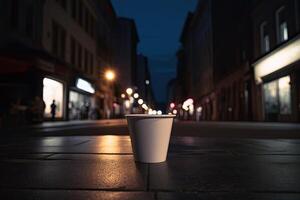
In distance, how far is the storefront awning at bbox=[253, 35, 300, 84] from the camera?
1929 centimetres

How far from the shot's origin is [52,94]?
22.8 metres

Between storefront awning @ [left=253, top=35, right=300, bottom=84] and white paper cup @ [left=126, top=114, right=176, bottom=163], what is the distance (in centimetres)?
1780

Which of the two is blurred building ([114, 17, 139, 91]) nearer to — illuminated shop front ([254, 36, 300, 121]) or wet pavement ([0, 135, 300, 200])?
illuminated shop front ([254, 36, 300, 121])

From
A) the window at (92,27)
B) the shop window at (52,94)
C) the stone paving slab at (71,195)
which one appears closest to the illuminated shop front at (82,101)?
the shop window at (52,94)

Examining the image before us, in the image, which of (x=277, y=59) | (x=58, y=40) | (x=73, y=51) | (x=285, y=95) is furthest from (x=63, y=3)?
(x=285, y=95)

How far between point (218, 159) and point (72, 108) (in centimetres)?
2469

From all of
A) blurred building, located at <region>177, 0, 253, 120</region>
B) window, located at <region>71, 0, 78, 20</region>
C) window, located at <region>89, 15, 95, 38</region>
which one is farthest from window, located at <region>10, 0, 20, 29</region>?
blurred building, located at <region>177, 0, 253, 120</region>

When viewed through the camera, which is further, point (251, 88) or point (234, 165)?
point (251, 88)

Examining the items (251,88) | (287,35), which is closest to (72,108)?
(251,88)

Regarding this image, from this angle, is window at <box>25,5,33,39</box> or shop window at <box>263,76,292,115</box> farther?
shop window at <box>263,76,292,115</box>

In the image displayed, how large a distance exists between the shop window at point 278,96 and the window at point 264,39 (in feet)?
11.1

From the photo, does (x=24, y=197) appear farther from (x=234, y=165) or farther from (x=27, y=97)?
(x=27, y=97)

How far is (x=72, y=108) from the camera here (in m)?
27.3

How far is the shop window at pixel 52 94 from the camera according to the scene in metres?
21.5
